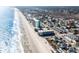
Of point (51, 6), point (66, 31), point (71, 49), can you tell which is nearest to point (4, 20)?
point (51, 6)

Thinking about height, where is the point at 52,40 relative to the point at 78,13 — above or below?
below

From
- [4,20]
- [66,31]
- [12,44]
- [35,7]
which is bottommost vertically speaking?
[12,44]

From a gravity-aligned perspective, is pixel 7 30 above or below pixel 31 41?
above

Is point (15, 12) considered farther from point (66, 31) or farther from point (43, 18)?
point (66, 31)
